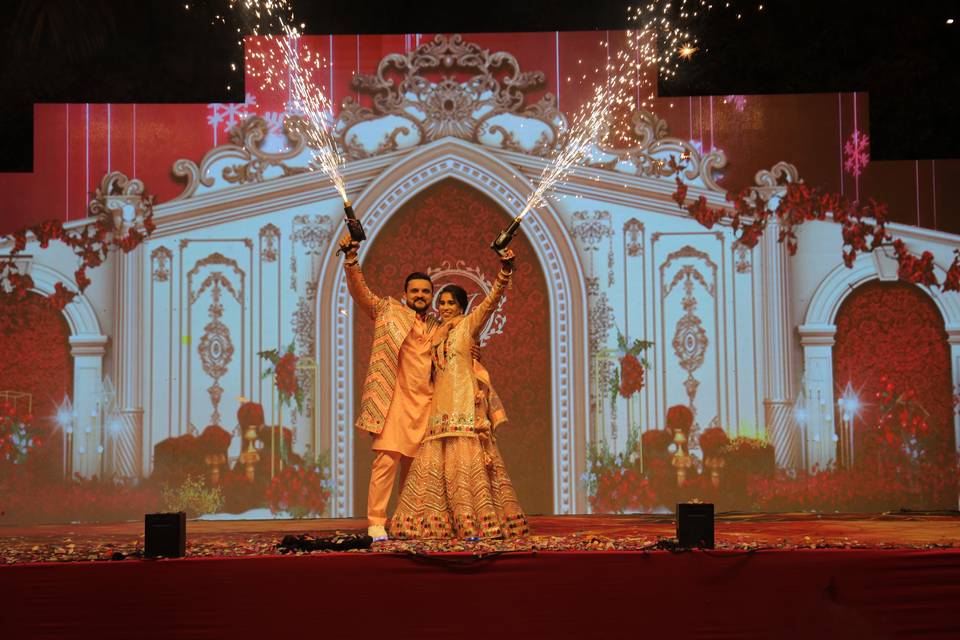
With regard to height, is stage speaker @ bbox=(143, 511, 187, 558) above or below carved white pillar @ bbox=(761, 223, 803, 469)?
below

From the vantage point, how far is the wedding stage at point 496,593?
13.2 ft

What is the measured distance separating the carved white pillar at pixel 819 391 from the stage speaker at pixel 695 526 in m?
3.02

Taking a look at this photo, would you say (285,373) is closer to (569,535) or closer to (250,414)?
(250,414)

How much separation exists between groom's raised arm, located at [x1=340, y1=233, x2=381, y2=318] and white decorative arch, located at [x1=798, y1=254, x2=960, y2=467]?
10.5 feet

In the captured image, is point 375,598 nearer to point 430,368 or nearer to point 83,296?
point 430,368

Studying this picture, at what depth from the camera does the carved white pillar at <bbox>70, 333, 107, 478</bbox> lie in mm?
7020

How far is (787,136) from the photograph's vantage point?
7.21 meters

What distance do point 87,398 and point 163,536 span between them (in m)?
3.18

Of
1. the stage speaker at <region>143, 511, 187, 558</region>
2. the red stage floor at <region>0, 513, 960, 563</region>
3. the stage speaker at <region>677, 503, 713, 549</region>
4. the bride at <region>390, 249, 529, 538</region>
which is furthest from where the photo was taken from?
the bride at <region>390, 249, 529, 538</region>

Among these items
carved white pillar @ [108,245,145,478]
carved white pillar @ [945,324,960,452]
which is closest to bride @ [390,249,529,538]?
carved white pillar @ [108,245,145,478]

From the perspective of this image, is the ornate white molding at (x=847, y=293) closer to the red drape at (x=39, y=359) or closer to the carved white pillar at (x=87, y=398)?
the carved white pillar at (x=87, y=398)

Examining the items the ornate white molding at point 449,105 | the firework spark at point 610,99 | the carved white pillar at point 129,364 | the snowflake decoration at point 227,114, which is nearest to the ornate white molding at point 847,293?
the firework spark at point 610,99

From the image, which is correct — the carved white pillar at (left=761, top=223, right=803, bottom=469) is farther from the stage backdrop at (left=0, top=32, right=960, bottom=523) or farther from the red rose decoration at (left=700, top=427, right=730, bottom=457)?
the red rose decoration at (left=700, top=427, right=730, bottom=457)

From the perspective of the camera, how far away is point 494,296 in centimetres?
498
